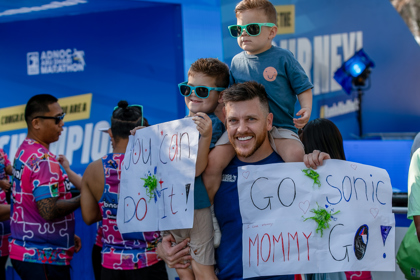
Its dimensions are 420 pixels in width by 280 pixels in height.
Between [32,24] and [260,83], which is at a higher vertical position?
[32,24]

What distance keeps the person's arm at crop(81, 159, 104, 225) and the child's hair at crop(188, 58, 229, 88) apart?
48.0 inches

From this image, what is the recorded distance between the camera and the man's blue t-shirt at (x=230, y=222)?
8.78 ft

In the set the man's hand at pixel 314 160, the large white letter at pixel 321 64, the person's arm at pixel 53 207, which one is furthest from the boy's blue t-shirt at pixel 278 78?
the large white letter at pixel 321 64

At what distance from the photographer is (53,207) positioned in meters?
3.59

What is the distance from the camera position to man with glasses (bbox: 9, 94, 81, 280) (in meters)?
3.60

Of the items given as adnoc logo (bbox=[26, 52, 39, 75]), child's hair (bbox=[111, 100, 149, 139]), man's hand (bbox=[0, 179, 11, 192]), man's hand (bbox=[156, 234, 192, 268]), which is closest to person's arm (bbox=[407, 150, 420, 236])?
man's hand (bbox=[156, 234, 192, 268])

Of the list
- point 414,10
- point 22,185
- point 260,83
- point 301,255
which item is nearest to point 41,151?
point 22,185

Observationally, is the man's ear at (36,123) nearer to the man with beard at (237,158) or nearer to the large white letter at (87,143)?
the man with beard at (237,158)

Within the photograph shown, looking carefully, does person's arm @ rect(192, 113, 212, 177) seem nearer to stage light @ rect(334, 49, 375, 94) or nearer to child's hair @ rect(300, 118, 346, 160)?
child's hair @ rect(300, 118, 346, 160)

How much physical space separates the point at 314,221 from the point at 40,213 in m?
2.13

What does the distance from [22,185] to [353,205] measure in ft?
8.25

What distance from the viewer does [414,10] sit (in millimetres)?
18891

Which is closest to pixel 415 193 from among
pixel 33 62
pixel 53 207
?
pixel 53 207

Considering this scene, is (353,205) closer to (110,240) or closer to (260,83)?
(260,83)
